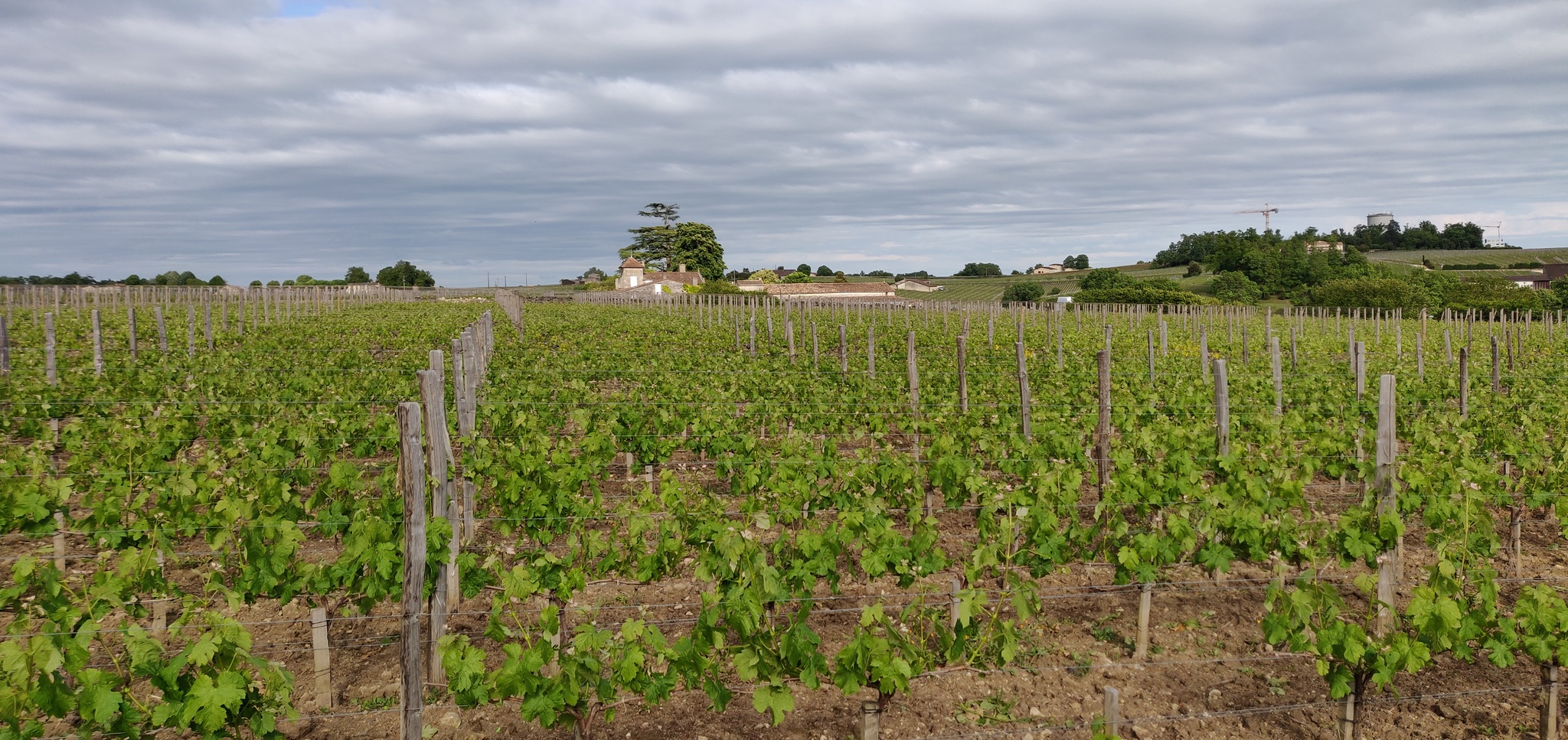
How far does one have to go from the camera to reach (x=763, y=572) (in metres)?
4.64

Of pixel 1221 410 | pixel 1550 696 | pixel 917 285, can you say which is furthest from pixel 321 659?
pixel 917 285

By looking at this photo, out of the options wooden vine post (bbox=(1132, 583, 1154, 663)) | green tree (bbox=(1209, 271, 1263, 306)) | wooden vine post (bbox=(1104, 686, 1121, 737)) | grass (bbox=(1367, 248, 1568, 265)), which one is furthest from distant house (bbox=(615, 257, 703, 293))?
wooden vine post (bbox=(1104, 686, 1121, 737))

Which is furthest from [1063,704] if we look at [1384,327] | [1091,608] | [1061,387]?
[1384,327]

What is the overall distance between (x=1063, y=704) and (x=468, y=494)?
426cm

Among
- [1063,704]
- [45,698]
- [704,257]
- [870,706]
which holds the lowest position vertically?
[1063,704]

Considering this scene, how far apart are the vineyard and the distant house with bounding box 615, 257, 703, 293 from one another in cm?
7486

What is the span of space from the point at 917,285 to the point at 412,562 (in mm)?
100679

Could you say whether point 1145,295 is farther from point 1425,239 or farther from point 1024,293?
point 1425,239

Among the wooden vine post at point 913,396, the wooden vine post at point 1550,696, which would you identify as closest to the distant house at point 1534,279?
the wooden vine post at point 913,396

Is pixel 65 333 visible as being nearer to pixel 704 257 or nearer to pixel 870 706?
pixel 870 706

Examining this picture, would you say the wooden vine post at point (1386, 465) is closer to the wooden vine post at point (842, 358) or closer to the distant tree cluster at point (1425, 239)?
the wooden vine post at point (842, 358)

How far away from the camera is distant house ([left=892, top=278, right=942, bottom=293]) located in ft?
325

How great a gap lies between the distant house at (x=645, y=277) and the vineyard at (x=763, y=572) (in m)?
74.9

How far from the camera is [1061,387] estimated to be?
1292 cm
